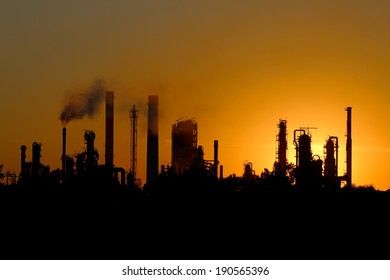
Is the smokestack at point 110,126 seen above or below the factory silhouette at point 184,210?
above

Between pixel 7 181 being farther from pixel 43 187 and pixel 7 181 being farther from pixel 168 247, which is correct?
pixel 168 247

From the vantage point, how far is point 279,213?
143 ft

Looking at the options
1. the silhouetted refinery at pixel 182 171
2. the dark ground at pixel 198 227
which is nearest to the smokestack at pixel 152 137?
the silhouetted refinery at pixel 182 171

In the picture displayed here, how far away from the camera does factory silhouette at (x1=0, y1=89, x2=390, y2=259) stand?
27953 millimetres

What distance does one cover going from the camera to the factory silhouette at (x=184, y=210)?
91.7 feet

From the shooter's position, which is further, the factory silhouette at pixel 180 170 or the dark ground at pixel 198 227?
the factory silhouette at pixel 180 170

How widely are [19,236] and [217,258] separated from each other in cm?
874

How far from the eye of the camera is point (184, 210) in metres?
45.9

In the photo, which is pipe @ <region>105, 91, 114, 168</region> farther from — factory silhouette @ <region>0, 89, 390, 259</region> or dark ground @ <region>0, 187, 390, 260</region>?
dark ground @ <region>0, 187, 390, 260</region>

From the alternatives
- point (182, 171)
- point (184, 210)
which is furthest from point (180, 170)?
point (184, 210)

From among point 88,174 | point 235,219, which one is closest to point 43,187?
point 88,174

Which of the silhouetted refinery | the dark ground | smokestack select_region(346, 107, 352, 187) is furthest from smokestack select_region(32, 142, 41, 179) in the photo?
smokestack select_region(346, 107, 352, 187)

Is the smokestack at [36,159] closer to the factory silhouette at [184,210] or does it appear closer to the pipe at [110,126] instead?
the factory silhouette at [184,210]

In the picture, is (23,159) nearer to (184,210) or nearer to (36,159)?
(36,159)
